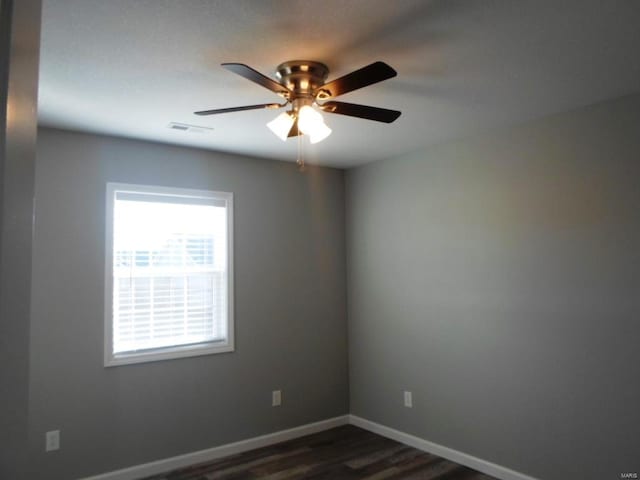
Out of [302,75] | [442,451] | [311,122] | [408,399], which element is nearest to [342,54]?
[302,75]

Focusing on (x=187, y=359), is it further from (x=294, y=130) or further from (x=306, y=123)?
(x=306, y=123)

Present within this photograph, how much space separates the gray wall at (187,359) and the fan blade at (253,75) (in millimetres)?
1918

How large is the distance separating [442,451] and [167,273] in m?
2.64

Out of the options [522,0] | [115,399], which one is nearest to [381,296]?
[115,399]

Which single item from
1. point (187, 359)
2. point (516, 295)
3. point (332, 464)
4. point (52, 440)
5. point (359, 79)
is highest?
point (359, 79)

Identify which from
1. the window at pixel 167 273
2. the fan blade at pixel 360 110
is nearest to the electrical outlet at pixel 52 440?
the window at pixel 167 273

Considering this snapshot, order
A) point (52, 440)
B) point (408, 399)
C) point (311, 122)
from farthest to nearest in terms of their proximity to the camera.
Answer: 1. point (408, 399)
2. point (52, 440)
3. point (311, 122)

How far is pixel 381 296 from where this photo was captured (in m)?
4.38

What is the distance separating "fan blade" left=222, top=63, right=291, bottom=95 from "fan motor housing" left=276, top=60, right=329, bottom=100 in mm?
106

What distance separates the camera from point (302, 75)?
2.29 m

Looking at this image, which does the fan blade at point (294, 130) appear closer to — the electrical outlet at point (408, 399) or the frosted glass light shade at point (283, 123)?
the frosted glass light shade at point (283, 123)

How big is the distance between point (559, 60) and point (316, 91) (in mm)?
1212

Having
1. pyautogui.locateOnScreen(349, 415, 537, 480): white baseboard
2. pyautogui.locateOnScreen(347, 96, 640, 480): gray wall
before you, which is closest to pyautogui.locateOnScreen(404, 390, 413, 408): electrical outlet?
pyautogui.locateOnScreen(347, 96, 640, 480): gray wall

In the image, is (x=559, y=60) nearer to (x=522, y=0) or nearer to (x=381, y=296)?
(x=522, y=0)
